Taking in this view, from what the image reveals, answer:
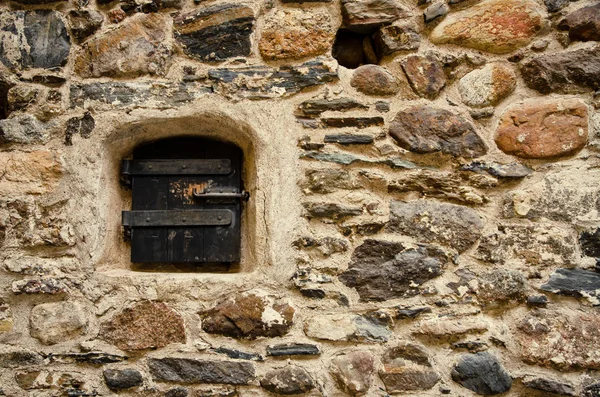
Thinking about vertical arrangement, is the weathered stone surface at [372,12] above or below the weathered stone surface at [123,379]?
above

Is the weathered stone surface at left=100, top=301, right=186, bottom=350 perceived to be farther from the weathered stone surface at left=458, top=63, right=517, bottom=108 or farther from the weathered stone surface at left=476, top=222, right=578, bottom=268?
the weathered stone surface at left=458, top=63, right=517, bottom=108

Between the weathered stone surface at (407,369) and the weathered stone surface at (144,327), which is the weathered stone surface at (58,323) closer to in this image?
the weathered stone surface at (144,327)

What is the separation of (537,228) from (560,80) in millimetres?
508

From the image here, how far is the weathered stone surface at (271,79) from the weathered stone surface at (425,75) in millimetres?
259

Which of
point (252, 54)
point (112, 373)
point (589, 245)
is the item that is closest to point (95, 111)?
point (252, 54)

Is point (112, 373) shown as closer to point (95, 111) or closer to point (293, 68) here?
point (95, 111)

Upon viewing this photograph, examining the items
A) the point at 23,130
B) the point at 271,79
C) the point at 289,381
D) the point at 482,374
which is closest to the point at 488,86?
the point at 271,79

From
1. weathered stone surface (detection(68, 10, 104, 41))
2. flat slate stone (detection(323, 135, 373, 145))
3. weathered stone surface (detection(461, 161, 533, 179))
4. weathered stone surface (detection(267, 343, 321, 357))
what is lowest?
weathered stone surface (detection(267, 343, 321, 357))

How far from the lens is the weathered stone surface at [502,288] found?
4.83 feet

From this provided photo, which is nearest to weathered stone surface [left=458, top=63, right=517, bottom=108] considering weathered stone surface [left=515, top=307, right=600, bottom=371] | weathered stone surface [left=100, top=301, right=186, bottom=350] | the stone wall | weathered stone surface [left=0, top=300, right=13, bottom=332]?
the stone wall

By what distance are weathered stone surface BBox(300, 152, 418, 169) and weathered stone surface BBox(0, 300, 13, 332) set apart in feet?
3.54

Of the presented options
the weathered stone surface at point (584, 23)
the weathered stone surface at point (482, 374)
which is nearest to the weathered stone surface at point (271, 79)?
the weathered stone surface at point (584, 23)

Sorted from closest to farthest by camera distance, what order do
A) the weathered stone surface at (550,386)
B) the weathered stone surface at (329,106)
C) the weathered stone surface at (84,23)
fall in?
the weathered stone surface at (550,386), the weathered stone surface at (329,106), the weathered stone surface at (84,23)

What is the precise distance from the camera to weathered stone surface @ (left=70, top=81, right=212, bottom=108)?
5.38ft
